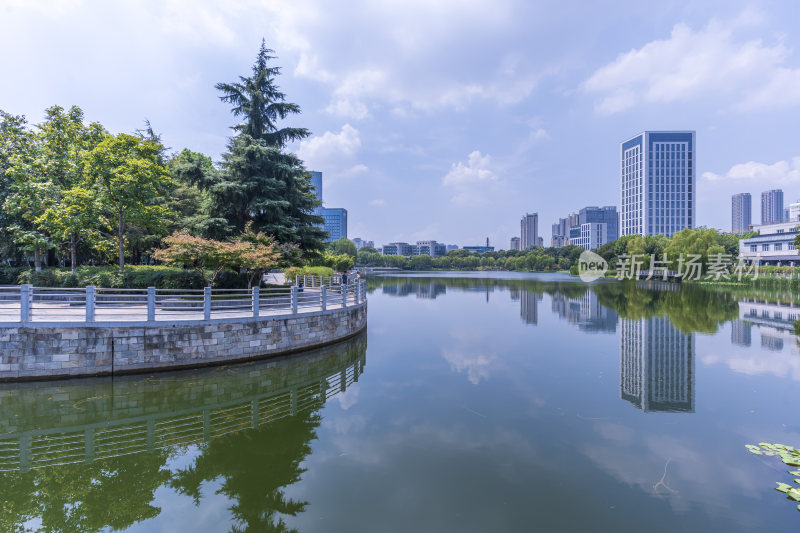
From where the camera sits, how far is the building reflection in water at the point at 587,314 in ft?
56.1

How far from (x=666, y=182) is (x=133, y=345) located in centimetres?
14159

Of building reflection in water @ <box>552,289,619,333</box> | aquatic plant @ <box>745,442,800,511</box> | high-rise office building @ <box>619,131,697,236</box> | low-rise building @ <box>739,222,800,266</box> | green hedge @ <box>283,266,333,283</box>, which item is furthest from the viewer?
high-rise office building @ <box>619,131,697,236</box>

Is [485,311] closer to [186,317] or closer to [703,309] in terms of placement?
[703,309]

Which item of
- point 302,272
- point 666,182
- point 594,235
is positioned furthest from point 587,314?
point 594,235

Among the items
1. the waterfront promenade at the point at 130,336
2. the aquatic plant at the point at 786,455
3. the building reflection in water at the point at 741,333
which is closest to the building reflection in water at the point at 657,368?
the building reflection in water at the point at 741,333

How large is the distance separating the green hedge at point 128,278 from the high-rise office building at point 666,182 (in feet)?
424

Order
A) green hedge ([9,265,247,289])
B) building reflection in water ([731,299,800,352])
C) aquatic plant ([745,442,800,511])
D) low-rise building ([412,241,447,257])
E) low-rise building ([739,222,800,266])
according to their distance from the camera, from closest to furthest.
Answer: aquatic plant ([745,442,800,511]) → building reflection in water ([731,299,800,352]) → green hedge ([9,265,247,289]) → low-rise building ([739,222,800,266]) → low-rise building ([412,241,447,257])

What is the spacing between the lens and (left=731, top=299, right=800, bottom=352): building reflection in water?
45.4ft

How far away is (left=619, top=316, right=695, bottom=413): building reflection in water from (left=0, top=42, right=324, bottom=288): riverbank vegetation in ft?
42.4

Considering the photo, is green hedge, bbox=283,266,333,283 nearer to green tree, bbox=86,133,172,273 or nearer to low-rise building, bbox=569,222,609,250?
green tree, bbox=86,133,172,273

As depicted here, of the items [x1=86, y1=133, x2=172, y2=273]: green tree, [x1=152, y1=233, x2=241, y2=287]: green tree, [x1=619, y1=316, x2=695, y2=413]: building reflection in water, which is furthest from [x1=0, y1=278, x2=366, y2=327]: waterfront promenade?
[x1=619, y1=316, x2=695, y2=413]: building reflection in water

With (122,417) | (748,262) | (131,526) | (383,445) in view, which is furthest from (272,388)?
(748,262)

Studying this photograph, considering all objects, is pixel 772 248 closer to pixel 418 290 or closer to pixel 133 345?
pixel 418 290

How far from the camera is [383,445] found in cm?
→ 596
